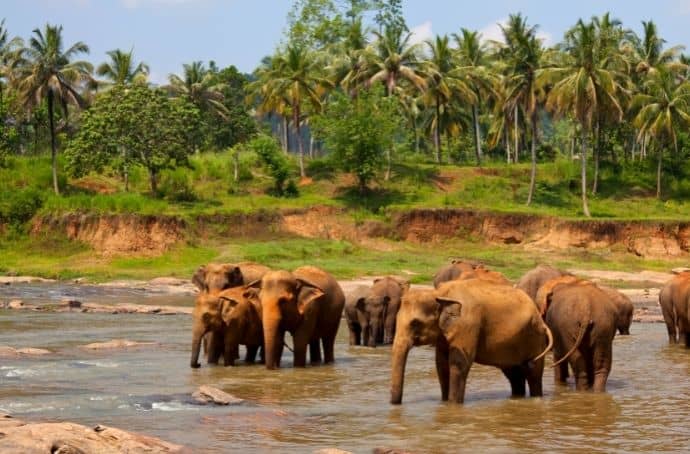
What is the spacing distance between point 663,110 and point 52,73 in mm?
34256

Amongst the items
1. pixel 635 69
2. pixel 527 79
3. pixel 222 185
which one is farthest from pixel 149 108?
pixel 635 69

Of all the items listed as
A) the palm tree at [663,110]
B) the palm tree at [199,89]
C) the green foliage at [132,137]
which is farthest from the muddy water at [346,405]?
the palm tree at [199,89]

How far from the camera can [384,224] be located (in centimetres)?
6053

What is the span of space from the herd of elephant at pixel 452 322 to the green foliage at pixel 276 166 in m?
40.2

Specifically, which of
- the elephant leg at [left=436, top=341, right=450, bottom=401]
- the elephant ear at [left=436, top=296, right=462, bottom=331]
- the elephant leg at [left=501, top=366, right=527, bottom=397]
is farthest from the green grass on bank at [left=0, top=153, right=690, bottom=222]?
the elephant ear at [left=436, top=296, right=462, bottom=331]

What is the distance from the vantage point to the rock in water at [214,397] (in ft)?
51.8

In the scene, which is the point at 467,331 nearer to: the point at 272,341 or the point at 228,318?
the point at 272,341

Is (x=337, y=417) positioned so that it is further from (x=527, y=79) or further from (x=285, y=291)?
(x=527, y=79)

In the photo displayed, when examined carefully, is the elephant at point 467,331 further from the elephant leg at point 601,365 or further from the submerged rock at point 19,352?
the submerged rock at point 19,352

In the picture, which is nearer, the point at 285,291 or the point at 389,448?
the point at 389,448

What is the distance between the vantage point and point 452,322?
14727 millimetres

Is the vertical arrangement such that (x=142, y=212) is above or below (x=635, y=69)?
below

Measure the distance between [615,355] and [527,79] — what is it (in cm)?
4151

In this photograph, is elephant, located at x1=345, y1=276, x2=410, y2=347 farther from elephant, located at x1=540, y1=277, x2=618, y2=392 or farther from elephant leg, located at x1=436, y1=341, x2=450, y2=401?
elephant leg, located at x1=436, y1=341, x2=450, y2=401
